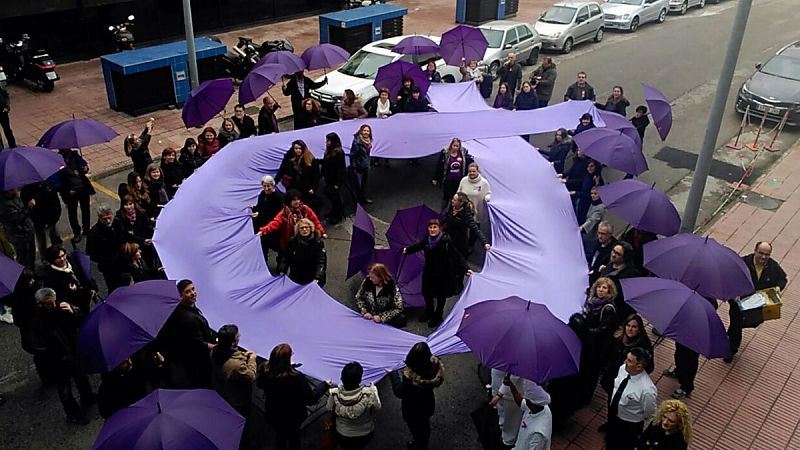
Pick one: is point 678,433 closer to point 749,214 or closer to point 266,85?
point 749,214

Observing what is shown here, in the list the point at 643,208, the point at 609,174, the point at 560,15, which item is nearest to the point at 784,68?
the point at 609,174

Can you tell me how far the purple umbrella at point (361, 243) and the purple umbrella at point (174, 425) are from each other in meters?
3.75

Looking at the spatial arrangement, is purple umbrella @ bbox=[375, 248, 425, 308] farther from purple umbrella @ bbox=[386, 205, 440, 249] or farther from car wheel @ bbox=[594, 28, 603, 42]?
car wheel @ bbox=[594, 28, 603, 42]

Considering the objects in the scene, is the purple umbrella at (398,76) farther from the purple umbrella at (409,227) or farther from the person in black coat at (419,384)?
the person in black coat at (419,384)

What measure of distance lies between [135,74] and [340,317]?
10.9 meters

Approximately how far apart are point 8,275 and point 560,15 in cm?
2009

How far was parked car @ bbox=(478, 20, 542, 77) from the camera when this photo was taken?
62.7 feet

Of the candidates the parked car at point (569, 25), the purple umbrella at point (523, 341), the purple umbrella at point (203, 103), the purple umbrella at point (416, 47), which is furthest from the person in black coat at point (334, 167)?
the parked car at point (569, 25)

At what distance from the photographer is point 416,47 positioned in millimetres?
15633

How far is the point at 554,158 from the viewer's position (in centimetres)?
1233

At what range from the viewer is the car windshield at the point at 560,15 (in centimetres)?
2266

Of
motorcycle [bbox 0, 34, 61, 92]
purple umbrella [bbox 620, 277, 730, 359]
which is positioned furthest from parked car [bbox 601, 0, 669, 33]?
purple umbrella [bbox 620, 277, 730, 359]

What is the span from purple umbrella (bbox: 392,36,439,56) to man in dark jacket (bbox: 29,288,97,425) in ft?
34.1

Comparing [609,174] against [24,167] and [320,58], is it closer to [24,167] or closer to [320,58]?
[320,58]
